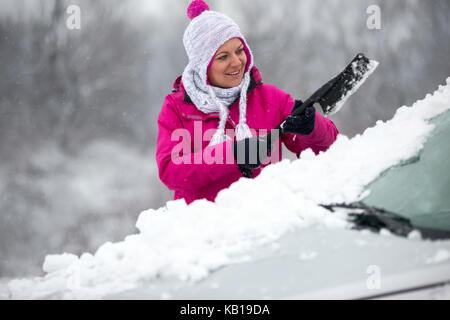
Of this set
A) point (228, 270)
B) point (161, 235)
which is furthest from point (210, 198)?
point (228, 270)

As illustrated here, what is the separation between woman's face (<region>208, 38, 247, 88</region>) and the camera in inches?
65.6

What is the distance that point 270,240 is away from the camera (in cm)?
86

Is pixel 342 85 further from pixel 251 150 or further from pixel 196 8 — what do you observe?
pixel 196 8

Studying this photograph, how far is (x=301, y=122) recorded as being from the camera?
1444 mm

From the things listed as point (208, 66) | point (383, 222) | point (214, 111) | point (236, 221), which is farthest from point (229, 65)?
point (383, 222)

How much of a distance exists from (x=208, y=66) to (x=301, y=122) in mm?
492

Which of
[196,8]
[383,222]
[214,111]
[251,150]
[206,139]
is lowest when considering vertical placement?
[383,222]

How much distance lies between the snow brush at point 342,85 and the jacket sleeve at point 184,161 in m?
0.35

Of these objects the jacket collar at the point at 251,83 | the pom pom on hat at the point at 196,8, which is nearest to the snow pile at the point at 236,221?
the jacket collar at the point at 251,83

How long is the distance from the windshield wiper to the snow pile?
0.03 m

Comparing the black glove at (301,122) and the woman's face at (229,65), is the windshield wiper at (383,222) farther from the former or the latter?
the woman's face at (229,65)

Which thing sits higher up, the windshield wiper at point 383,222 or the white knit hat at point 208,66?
the white knit hat at point 208,66

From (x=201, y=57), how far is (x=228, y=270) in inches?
42.8

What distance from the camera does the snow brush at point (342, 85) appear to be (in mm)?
1336
